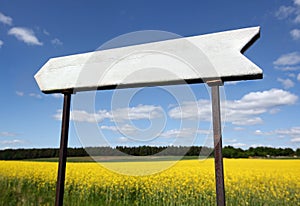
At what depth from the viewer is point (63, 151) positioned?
5.60 ft

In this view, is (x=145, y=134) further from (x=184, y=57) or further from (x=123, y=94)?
(x=184, y=57)

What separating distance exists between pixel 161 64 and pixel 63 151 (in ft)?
2.60

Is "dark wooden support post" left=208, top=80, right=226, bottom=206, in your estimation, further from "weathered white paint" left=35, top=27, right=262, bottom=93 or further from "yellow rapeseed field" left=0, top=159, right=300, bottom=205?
"yellow rapeseed field" left=0, top=159, right=300, bottom=205

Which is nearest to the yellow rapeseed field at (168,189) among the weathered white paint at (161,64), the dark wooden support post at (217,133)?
the weathered white paint at (161,64)

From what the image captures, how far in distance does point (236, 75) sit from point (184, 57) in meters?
0.28

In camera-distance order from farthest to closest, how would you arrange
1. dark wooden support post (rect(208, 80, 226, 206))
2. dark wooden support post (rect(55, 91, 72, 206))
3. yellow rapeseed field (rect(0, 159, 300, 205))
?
yellow rapeseed field (rect(0, 159, 300, 205)) → dark wooden support post (rect(55, 91, 72, 206)) → dark wooden support post (rect(208, 80, 226, 206))

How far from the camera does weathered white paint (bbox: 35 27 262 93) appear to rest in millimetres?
1345

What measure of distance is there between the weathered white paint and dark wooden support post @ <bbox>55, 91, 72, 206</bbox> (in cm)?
10

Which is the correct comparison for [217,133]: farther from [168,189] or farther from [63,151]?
[168,189]

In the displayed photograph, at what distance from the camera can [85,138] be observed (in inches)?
65.9

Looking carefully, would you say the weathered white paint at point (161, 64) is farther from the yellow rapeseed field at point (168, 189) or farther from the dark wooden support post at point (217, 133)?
the yellow rapeseed field at point (168, 189)

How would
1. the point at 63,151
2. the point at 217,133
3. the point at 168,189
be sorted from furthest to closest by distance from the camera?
the point at 168,189 < the point at 63,151 < the point at 217,133

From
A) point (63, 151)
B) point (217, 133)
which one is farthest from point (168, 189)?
point (217, 133)

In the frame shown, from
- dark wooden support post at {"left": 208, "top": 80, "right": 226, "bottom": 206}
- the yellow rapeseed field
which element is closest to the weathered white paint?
dark wooden support post at {"left": 208, "top": 80, "right": 226, "bottom": 206}
